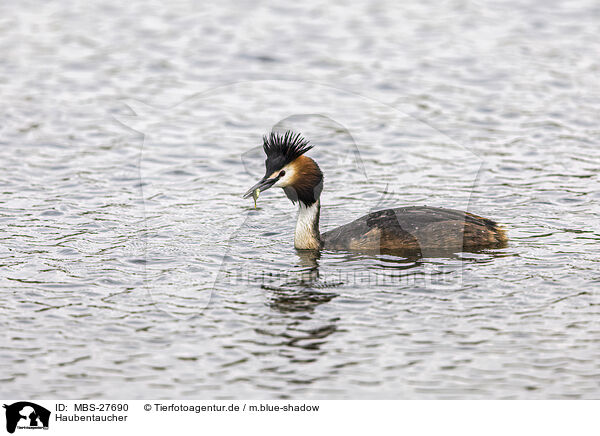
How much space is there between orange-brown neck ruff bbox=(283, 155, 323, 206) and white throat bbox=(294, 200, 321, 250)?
0.34 feet

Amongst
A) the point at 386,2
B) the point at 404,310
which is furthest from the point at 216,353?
the point at 386,2

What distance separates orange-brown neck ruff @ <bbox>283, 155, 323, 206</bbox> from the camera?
13023 mm

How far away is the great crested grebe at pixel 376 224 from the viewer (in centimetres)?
1284

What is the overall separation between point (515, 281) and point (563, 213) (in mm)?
3093

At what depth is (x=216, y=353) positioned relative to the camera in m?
10.0

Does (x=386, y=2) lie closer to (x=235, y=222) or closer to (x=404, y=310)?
(x=235, y=222)

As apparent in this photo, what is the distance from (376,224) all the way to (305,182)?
117cm
